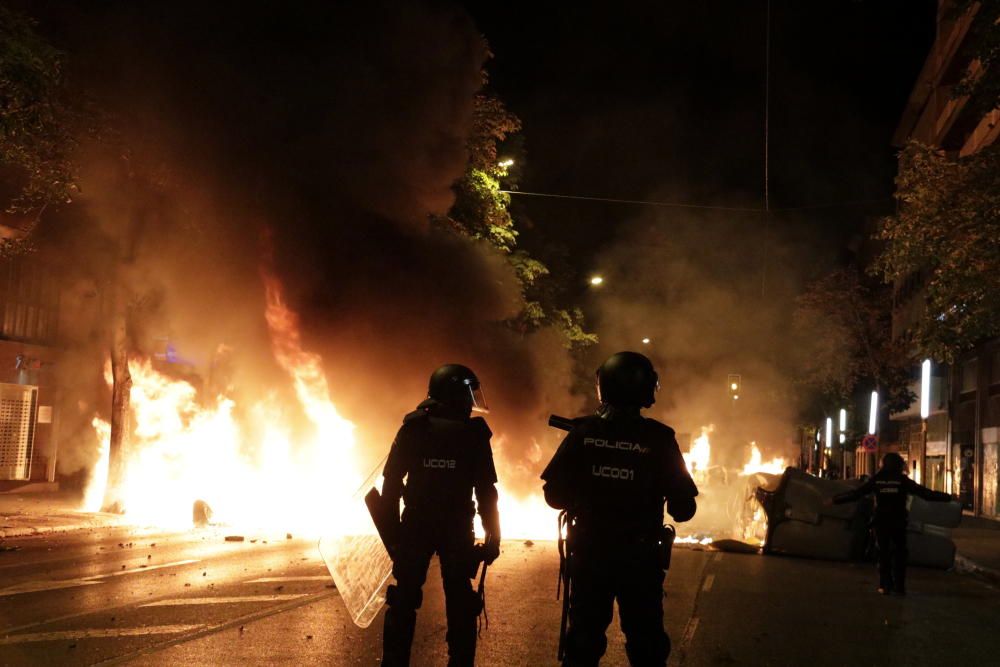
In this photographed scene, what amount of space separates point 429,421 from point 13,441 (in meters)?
20.9

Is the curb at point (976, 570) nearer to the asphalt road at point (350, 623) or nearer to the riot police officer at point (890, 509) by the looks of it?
the asphalt road at point (350, 623)

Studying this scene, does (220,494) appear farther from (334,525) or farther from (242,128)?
(334,525)

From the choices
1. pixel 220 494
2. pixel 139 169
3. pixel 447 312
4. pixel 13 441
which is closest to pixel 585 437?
pixel 447 312

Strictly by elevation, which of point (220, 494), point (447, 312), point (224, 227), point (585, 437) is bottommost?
point (220, 494)

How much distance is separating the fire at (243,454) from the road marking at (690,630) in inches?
322

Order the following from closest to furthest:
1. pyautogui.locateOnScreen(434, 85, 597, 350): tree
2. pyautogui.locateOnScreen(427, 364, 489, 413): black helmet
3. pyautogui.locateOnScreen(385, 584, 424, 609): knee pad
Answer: pyautogui.locateOnScreen(385, 584, 424, 609): knee pad → pyautogui.locateOnScreen(427, 364, 489, 413): black helmet → pyautogui.locateOnScreen(434, 85, 597, 350): tree

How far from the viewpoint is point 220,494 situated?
19969mm

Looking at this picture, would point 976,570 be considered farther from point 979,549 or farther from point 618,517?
point 618,517

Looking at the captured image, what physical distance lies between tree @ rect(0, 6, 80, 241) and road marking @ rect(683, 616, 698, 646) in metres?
8.57

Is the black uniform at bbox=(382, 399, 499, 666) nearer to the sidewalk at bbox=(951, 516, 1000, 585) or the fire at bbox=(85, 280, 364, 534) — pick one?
the fire at bbox=(85, 280, 364, 534)

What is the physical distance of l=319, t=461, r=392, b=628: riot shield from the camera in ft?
20.0

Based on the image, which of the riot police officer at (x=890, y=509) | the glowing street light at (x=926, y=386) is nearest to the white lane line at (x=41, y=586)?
the riot police officer at (x=890, y=509)

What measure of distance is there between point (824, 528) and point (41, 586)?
1066 centimetres

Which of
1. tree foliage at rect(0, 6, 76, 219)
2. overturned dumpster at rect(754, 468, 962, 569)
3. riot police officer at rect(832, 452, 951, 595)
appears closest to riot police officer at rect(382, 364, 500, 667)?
riot police officer at rect(832, 452, 951, 595)
